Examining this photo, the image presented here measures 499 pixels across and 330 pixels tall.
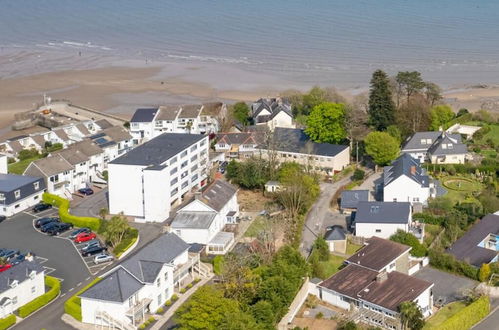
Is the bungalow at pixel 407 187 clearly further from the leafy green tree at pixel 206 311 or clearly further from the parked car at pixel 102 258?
the leafy green tree at pixel 206 311

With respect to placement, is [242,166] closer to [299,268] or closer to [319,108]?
[319,108]

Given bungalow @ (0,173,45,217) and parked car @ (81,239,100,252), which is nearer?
parked car @ (81,239,100,252)

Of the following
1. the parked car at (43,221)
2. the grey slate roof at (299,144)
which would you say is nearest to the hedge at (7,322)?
the parked car at (43,221)

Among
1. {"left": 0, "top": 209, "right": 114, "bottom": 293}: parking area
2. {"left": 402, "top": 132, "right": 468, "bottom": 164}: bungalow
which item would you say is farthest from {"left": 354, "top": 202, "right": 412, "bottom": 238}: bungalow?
{"left": 0, "top": 209, "right": 114, "bottom": 293}: parking area

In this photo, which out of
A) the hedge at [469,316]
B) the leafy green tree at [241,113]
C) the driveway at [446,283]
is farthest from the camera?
the leafy green tree at [241,113]

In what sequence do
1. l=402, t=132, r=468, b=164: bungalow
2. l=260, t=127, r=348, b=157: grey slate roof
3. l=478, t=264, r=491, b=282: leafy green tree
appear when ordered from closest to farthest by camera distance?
l=478, t=264, r=491, b=282: leafy green tree → l=402, t=132, r=468, b=164: bungalow → l=260, t=127, r=348, b=157: grey slate roof

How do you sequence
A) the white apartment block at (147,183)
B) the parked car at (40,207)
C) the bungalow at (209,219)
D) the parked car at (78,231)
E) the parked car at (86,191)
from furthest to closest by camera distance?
1. the parked car at (86,191)
2. the parked car at (40,207)
3. the white apartment block at (147,183)
4. the parked car at (78,231)
5. the bungalow at (209,219)

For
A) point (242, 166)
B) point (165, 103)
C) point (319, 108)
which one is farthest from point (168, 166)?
point (165, 103)

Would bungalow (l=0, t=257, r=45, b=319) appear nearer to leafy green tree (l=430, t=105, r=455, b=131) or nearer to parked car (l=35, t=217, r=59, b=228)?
parked car (l=35, t=217, r=59, b=228)
